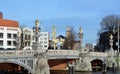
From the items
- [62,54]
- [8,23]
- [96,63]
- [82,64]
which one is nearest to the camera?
[62,54]

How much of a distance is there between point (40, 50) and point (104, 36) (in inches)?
2607

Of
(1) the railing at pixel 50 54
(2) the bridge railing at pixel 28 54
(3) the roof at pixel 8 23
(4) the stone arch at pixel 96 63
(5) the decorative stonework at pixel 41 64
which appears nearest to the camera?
(2) the bridge railing at pixel 28 54

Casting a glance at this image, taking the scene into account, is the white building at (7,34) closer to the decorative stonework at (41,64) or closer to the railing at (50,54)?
the railing at (50,54)

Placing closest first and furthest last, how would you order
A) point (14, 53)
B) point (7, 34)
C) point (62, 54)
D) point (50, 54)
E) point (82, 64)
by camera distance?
point (14, 53), point (50, 54), point (62, 54), point (82, 64), point (7, 34)

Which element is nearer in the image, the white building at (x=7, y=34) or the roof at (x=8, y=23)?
the white building at (x=7, y=34)

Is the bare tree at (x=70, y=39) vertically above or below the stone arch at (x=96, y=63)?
above

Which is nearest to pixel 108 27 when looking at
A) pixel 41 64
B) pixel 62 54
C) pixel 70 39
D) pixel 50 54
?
pixel 70 39

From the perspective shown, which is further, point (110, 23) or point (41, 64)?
point (110, 23)

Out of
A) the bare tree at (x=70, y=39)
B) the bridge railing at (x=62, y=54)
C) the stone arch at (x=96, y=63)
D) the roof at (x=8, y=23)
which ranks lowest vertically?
the stone arch at (x=96, y=63)

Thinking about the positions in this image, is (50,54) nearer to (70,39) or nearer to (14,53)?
(14,53)

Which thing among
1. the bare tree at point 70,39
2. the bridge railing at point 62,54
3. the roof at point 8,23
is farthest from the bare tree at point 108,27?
the bridge railing at point 62,54

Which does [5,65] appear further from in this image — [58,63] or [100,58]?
[100,58]

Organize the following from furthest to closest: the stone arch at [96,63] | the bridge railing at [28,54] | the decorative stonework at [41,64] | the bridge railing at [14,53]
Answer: the stone arch at [96,63] → the decorative stonework at [41,64] → the bridge railing at [28,54] → the bridge railing at [14,53]

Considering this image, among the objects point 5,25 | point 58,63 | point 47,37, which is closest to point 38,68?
point 58,63
